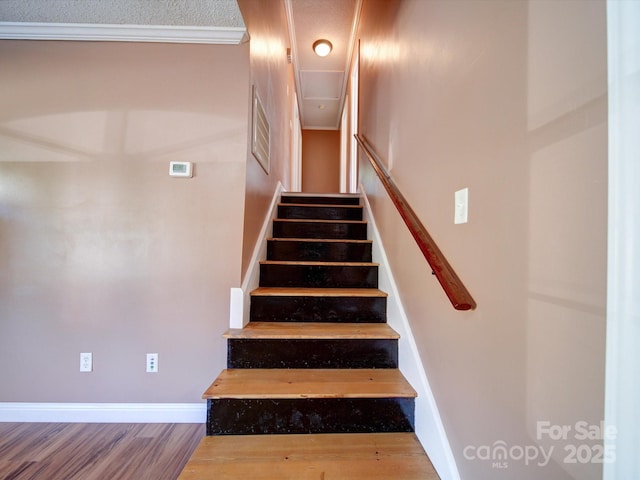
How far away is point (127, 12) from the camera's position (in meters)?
1.63

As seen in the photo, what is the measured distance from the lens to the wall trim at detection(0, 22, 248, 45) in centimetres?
173

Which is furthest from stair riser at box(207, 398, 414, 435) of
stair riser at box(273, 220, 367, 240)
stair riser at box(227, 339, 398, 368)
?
stair riser at box(273, 220, 367, 240)

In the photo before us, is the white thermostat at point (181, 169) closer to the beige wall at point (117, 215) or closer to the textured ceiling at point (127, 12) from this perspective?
the beige wall at point (117, 215)

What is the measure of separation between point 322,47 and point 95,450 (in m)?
4.58

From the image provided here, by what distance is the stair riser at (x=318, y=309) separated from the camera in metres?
1.76

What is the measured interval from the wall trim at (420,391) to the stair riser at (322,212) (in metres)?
0.97

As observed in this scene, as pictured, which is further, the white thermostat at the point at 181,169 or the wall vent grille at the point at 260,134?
Answer: the wall vent grille at the point at 260,134

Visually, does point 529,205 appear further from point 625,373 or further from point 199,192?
point 199,192

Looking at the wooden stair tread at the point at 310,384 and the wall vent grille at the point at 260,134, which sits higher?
the wall vent grille at the point at 260,134

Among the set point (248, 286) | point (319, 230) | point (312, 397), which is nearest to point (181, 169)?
point (248, 286)

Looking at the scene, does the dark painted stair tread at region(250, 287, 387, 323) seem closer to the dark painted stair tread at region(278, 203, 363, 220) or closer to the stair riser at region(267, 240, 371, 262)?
the stair riser at region(267, 240, 371, 262)

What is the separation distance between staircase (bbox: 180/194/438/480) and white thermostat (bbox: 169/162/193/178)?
85 cm

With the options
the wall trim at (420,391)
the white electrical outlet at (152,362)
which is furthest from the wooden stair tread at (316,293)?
the white electrical outlet at (152,362)

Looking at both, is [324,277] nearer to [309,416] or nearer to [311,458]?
[309,416]
